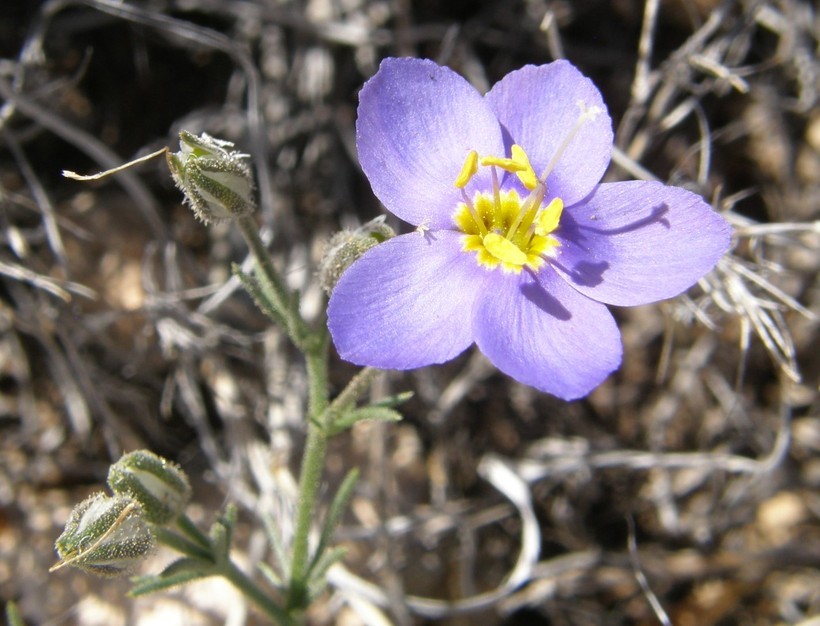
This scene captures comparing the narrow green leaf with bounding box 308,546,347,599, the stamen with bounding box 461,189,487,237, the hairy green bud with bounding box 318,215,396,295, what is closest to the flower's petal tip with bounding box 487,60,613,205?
the stamen with bounding box 461,189,487,237

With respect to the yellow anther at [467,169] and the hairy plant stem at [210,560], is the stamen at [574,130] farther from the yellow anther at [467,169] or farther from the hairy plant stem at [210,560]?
the hairy plant stem at [210,560]

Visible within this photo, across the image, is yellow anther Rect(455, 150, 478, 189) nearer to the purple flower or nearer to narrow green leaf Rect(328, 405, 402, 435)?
the purple flower

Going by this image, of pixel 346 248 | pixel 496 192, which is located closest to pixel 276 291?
pixel 346 248

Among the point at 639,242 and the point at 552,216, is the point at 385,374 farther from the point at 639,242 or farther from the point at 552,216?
the point at 639,242

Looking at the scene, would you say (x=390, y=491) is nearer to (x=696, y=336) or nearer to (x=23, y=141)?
(x=696, y=336)

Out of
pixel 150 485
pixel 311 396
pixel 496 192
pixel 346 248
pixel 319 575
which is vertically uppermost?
pixel 346 248
